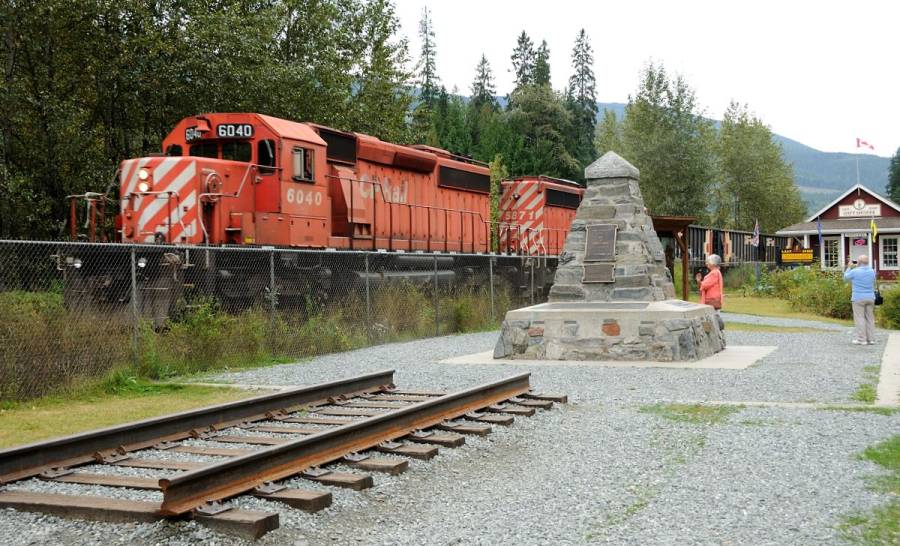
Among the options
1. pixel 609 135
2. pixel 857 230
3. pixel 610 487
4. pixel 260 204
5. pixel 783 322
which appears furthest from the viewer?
pixel 609 135

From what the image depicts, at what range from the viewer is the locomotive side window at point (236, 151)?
1683 cm

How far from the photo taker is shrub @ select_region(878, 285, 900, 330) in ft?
72.8

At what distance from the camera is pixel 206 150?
17.0 m

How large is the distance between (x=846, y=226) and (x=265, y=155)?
160 feet

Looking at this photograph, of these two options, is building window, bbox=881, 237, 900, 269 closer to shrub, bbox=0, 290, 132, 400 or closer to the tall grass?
the tall grass

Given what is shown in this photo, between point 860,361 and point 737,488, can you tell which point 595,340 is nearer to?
point 860,361

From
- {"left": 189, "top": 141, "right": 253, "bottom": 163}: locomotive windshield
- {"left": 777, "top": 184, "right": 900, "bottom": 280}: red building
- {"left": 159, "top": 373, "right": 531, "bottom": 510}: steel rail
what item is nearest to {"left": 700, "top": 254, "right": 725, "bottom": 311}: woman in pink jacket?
{"left": 159, "top": 373, "right": 531, "bottom": 510}: steel rail

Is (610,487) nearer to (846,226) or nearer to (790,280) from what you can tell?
(790,280)

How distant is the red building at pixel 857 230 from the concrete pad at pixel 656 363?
1681 inches

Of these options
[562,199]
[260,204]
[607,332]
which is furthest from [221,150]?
[562,199]

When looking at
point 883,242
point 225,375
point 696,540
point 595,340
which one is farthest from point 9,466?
point 883,242

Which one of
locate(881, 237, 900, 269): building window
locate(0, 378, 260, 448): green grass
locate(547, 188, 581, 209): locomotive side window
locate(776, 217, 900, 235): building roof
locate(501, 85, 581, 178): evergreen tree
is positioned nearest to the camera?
locate(0, 378, 260, 448): green grass

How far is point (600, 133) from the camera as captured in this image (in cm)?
8956

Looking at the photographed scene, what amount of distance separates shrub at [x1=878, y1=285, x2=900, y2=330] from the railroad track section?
16117mm
